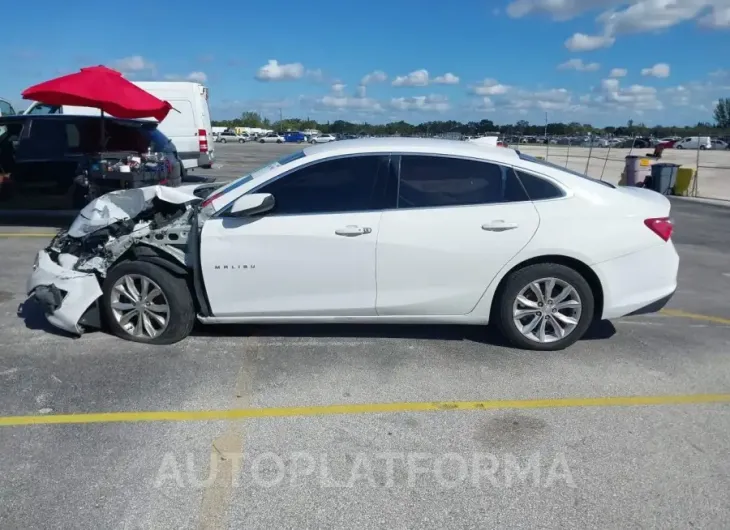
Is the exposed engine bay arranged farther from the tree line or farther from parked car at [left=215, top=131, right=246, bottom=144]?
parked car at [left=215, top=131, right=246, bottom=144]

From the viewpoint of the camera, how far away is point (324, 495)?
3117 mm

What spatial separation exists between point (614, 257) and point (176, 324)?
336cm

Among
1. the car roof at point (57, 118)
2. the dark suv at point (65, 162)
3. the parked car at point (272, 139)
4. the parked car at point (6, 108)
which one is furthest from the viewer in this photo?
the parked car at point (272, 139)

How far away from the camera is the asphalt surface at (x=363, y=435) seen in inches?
119

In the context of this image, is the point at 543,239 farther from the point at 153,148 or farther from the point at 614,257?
the point at 153,148

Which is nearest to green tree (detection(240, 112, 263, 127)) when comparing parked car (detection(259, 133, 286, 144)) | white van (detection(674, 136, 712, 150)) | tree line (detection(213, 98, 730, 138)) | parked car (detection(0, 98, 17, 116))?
tree line (detection(213, 98, 730, 138))

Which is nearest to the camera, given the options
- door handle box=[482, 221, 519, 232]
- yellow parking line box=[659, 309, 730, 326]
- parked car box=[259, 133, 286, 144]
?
door handle box=[482, 221, 519, 232]

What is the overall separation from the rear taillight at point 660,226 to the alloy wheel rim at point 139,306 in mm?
3718

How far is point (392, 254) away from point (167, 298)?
1747 millimetres

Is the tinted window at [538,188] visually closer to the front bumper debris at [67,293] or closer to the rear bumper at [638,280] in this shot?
the rear bumper at [638,280]

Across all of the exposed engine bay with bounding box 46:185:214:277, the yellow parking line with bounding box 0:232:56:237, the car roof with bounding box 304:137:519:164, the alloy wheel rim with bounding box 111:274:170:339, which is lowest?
the yellow parking line with bounding box 0:232:56:237

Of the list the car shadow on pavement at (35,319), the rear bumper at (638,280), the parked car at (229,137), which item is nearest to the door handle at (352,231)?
the rear bumper at (638,280)

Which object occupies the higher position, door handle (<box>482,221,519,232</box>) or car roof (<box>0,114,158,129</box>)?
car roof (<box>0,114,158,129</box>)

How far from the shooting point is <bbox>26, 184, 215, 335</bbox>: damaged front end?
4879mm
